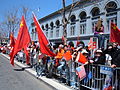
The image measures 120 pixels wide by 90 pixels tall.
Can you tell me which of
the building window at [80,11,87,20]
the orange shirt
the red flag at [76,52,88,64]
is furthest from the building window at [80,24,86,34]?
the red flag at [76,52,88,64]

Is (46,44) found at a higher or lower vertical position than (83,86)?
higher

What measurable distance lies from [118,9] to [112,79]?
17867 millimetres

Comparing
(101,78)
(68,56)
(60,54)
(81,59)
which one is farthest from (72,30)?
(101,78)

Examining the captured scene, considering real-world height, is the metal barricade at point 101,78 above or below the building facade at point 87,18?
below

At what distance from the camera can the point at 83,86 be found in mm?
7551

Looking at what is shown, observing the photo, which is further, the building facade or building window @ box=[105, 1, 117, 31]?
the building facade

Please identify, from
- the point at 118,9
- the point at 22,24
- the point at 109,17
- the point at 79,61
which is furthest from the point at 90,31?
the point at 79,61

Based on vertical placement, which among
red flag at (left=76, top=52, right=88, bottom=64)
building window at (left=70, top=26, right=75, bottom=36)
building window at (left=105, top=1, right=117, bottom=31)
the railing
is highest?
building window at (left=105, top=1, right=117, bottom=31)

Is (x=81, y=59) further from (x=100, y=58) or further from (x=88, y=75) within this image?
(x=100, y=58)

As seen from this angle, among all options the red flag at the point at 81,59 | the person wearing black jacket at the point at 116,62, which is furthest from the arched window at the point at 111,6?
the person wearing black jacket at the point at 116,62

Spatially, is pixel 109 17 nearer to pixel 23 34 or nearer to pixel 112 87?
pixel 23 34

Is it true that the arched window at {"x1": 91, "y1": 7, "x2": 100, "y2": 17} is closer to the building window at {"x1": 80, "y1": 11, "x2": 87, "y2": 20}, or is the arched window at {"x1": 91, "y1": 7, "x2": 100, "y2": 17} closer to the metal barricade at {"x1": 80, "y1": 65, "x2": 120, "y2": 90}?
the building window at {"x1": 80, "y1": 11, "x2": 87, "y2": 20}

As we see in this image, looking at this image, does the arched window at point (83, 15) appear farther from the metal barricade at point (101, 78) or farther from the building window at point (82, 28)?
the metal barricade at point (101, 78)

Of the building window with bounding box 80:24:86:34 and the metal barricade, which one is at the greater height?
the building window with bounding box 80:24:86:34
